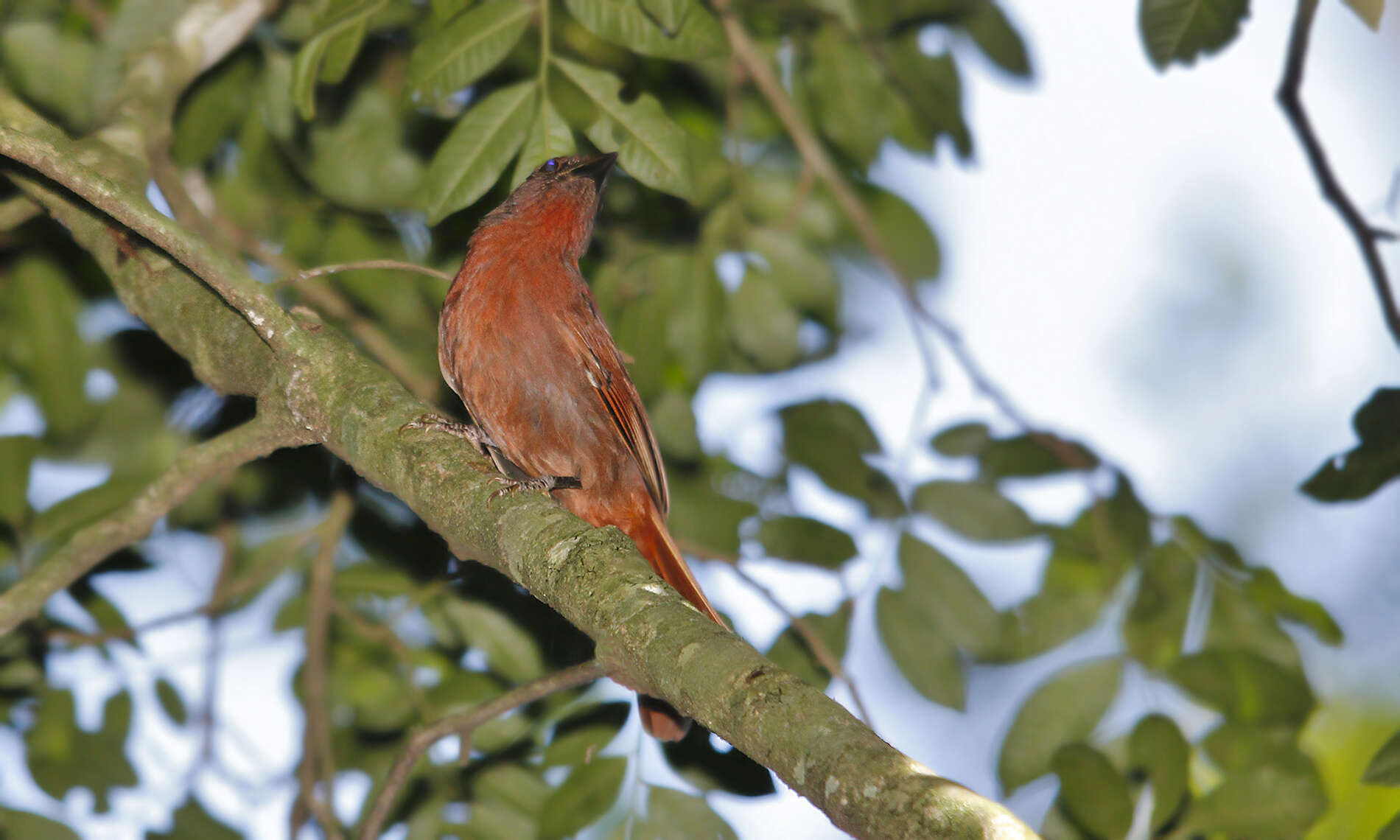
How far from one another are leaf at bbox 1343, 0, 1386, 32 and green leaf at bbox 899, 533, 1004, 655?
2057 millimetres

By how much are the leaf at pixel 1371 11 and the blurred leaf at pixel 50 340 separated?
14.6 ft

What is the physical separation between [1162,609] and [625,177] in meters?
2.82

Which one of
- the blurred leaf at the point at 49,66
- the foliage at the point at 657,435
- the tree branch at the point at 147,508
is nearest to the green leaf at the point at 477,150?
the foliage at the point at 657,435

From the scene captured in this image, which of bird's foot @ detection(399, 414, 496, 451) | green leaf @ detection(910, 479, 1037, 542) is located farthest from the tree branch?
green leaf @ detection(910, 479, 1037, 542)

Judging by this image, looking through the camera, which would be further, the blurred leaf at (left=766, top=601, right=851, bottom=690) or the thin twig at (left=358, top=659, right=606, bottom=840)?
the blurred leaf at (left=766, top=601, right=851, bottom=690)

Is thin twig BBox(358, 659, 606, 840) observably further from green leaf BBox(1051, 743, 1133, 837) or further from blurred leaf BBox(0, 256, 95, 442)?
blurred leaf BBox(0, 256, 95, 442)

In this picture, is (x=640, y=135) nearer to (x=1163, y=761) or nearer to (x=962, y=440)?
(x=962, y=440)

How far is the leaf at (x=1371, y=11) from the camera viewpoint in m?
3.02

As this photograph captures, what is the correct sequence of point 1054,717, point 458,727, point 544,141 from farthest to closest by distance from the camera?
point 1054,717 → point 544,141 → point 458,727

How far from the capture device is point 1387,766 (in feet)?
8.50

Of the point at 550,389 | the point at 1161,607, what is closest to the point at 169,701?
the point at 550,389

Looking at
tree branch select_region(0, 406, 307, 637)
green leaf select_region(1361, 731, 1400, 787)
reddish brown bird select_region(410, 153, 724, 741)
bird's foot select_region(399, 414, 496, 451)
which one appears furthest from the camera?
reddish brown bird select_region(410, 153, 724, 741)

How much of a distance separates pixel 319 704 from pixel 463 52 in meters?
2.32

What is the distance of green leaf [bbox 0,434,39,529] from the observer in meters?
3.71
